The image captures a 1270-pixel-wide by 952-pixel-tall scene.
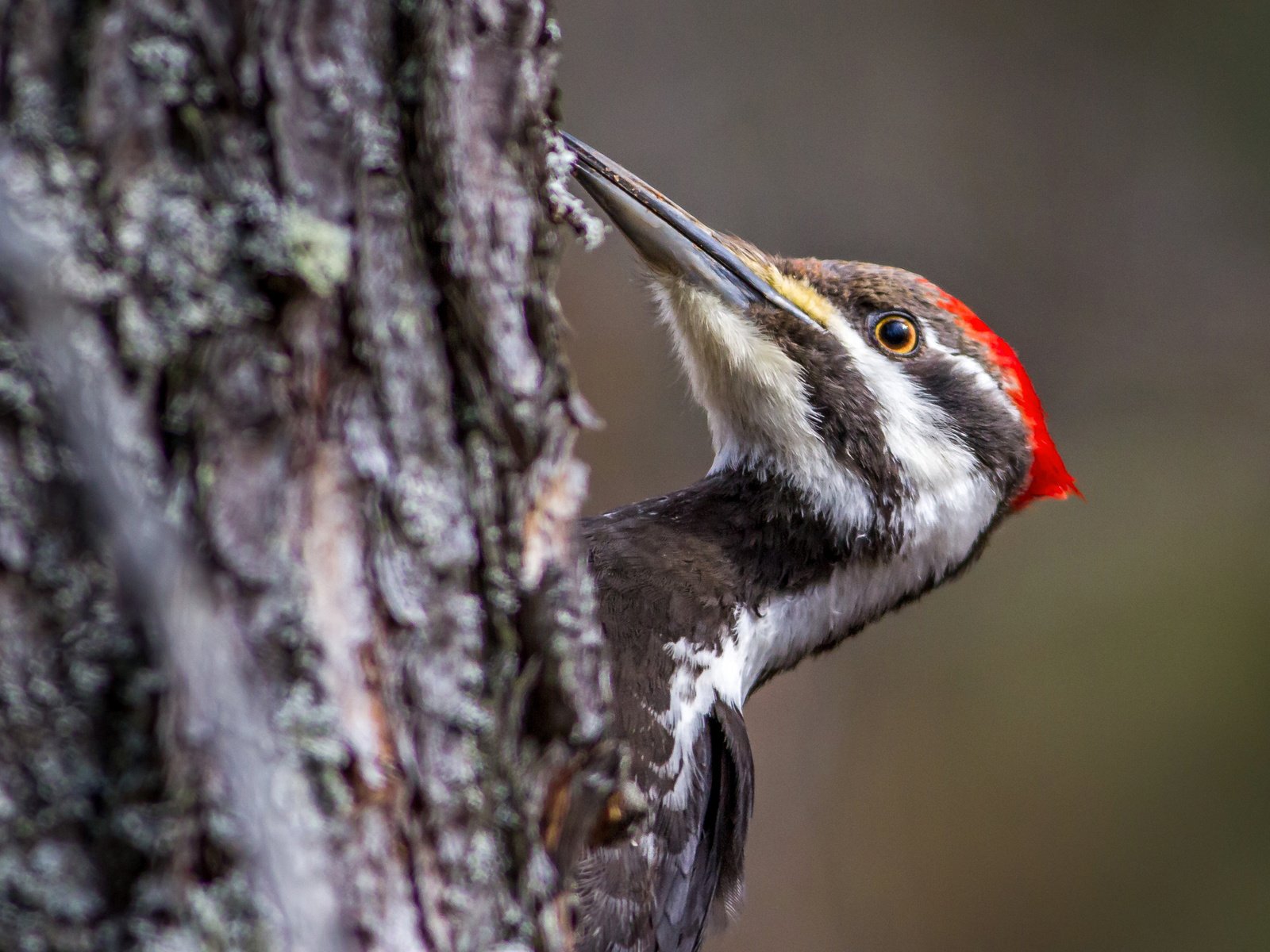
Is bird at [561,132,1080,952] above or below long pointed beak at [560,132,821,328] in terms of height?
below

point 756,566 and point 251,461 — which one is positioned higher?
point 251,461

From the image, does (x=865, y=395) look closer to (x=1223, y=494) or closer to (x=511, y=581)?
(x=511, y=581)

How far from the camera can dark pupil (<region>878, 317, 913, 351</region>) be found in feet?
6.90

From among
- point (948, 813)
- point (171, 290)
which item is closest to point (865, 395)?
point (171, 290)

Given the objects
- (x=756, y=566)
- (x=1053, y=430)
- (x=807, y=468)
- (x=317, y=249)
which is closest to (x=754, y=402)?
(x=807, y=468)

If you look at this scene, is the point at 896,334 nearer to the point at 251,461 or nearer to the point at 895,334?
the point at 895,334

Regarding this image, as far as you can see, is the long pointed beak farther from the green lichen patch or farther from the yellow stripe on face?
the green lichen patch

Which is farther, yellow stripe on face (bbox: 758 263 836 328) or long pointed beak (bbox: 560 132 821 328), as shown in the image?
yellow stripe on face (bbox: 758 263 836 328)

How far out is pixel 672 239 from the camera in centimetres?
194

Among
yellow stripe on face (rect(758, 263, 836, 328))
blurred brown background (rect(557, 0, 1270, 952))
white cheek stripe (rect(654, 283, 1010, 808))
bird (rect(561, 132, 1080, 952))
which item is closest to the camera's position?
bird (rect(561, 132, 1080, 952))

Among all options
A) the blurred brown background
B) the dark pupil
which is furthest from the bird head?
the blurred brown background

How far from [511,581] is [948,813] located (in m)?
3.98

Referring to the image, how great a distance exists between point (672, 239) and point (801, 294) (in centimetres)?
27

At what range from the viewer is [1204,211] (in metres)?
4.90
